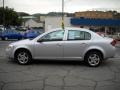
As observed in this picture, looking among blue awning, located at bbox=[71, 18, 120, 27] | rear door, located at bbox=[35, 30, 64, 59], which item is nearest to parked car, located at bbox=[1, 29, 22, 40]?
rear door, located at bbox=[35, 30, 64, 59]

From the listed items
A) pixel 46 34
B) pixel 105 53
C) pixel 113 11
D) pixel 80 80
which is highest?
pixel 113 11

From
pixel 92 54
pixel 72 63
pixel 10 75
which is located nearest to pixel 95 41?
pixel 92 54

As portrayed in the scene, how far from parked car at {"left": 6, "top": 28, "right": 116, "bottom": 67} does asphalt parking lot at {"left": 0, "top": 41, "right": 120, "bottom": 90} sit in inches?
13.1

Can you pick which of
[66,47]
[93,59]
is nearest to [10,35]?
[66,47]

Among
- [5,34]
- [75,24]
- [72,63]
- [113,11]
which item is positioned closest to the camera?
[72,63]

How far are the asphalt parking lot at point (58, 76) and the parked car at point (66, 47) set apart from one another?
332mm

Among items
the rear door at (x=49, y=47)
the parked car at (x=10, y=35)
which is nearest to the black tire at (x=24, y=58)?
the rear door at (x=49, y=47)

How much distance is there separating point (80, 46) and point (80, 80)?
90.0 inches

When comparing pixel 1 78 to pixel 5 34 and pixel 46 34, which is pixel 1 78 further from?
pixel 5 34

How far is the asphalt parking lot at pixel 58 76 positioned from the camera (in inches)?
274

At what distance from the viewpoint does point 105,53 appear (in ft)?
32.0

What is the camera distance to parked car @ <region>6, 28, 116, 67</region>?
9.70 metres

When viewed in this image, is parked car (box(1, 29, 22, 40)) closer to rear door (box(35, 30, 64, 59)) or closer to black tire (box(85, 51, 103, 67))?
rear door (box(35, 30, 64, 59))

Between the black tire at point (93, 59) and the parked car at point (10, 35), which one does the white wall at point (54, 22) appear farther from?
the black tire at point (93, 59)
